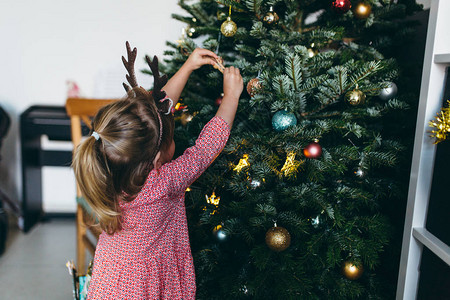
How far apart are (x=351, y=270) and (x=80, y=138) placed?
3.71 ft

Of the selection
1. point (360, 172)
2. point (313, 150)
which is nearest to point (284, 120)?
point (313, 150)

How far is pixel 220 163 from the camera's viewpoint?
3.13 feet

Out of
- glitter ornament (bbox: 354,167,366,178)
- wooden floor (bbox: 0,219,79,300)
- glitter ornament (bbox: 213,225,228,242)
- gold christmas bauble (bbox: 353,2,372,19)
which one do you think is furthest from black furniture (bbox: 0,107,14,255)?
gold christmas bauble (bbox: 353,2,372,19)

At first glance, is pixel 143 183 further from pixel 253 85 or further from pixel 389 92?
pixel 389 92

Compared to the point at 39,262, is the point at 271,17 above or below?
above

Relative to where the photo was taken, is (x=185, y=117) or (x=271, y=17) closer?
(x=271, y=17)

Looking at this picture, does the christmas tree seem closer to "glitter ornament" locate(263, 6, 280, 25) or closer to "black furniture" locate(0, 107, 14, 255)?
"glitter ornament" locate(263, 6, 280, 25)

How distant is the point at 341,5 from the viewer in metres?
0.88

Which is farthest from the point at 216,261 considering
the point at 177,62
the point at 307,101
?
the point at 177,62

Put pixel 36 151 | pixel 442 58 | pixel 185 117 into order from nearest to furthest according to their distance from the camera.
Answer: pixel 442 58, pixel 185 117, pixel 36 151

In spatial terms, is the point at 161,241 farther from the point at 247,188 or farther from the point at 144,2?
the point at 144,2

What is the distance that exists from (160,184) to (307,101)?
464 millimetres

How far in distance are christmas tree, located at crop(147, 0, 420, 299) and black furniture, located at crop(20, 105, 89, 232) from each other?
1.45 metres

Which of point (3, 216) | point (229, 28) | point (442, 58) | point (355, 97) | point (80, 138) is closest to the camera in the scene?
point (442, 58)
